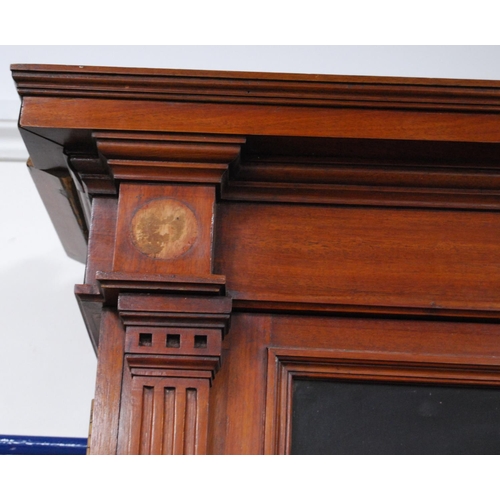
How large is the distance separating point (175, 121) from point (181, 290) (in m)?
0.18

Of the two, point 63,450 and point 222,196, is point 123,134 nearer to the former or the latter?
point 222,196

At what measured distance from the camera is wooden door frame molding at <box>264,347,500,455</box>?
0.86m

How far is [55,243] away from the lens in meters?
1.59

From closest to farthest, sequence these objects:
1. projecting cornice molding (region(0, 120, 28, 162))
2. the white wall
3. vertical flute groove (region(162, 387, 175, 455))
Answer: vertical flute groove (region(162, 387, 175, 455))
the white wall
projecting cornice molding (region(0, 120, 28, 162))

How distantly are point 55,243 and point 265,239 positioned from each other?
798 mm

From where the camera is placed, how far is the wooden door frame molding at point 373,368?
2.81 ft

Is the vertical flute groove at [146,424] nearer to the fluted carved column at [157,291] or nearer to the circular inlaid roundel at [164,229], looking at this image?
the fluted carved column at [157,291]

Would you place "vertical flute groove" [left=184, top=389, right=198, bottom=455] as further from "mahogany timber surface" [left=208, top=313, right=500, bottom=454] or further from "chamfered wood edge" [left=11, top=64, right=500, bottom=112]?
"chamfered wood edge" [left=11, top=64, right=500, bottom=112]

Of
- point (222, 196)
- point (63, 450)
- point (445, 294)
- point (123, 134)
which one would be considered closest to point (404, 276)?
point (445, 294)

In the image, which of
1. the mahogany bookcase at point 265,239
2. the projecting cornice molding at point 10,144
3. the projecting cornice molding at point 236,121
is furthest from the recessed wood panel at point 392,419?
the projecting cornice molding at point 10,144

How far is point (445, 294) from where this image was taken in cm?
88

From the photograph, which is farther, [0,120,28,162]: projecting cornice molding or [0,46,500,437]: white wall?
[0,120,28,162]: projecting cornice molding

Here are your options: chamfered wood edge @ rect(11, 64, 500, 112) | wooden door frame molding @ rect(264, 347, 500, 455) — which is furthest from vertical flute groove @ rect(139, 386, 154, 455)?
chamfered wood edge @ rect(11, 64, 500, 112)

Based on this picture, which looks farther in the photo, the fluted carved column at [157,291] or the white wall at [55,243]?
the white wall at [55,243]
